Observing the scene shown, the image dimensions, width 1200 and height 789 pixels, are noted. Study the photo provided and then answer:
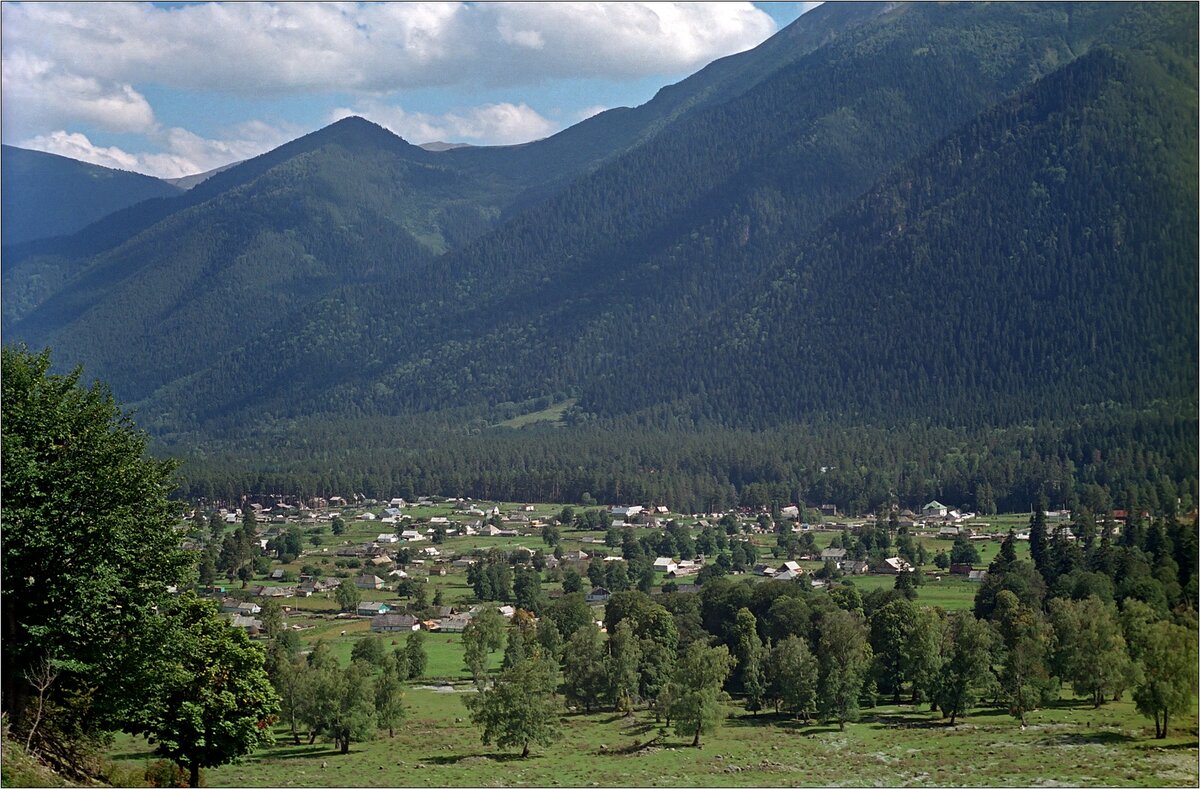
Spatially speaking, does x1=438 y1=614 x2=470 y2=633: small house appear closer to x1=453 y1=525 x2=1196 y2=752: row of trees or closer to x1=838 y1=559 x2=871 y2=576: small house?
x1=453 y1=525 x2=1196 y2=752: row of trees

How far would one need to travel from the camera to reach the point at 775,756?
60469 mm

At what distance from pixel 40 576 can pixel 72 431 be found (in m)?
4.40

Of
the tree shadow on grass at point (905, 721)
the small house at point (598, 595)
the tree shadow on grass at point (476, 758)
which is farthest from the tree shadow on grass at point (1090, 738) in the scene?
the small house at point (598, 595)

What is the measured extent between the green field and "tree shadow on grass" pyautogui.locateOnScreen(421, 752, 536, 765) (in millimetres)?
50

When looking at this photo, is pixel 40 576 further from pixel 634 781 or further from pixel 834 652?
pixel 834 652

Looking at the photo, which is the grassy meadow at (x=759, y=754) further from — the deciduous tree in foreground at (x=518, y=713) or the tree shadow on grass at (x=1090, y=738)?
the deciduous tree in foreground at (x=518, y=713)

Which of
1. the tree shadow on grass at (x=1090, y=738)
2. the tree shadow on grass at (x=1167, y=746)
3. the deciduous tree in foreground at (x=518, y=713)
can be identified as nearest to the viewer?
the tree shadow on grass at (x=1167, y=746)

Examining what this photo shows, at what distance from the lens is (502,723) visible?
62.1 meters

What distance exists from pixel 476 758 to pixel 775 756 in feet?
40.3

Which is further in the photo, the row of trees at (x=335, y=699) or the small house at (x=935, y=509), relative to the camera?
the small house at (x=935, y=509)

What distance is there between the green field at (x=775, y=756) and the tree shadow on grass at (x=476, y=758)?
5 centimetres

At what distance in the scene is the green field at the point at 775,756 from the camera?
5466cm

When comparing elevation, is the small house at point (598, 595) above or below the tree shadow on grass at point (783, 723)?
above

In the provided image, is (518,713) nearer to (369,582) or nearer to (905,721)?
(905,721)
